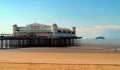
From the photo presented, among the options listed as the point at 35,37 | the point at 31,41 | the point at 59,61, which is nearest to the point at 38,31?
the point at 31,41

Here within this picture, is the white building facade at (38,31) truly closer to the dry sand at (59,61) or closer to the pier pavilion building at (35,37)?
the pier pavilion building at (35,37)

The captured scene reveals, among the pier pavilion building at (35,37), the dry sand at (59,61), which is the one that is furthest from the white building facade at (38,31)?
the dry sand at (59,61)

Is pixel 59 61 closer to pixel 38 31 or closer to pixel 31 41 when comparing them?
pixel 31 41

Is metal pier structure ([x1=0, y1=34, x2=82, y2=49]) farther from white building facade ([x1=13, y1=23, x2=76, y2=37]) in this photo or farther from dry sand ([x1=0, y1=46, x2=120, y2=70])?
dry sand ([x1=0, y1=46, x2=120, y2=70])

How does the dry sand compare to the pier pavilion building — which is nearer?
the dry sand

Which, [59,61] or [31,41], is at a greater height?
[31,41]

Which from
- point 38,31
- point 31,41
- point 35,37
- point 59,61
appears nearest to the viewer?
point 59,61

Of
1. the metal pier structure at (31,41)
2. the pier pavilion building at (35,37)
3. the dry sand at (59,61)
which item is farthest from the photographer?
the pier pavilion building at (35,37)

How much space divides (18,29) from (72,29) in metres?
19.6

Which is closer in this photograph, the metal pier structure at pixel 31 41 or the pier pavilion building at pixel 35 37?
the metal pier structure at pixel 31 41

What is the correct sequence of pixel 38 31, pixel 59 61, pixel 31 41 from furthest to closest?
pixel 38 31
pixel 31 41
pixel 59 61

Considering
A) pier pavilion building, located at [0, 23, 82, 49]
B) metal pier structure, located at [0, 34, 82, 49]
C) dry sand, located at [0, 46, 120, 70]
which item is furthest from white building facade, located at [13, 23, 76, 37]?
dry sand, located at [0, 46, 120, 70]

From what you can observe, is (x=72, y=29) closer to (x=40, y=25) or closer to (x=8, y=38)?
(x=40, y=25)

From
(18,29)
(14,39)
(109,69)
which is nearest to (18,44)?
(14,39)
